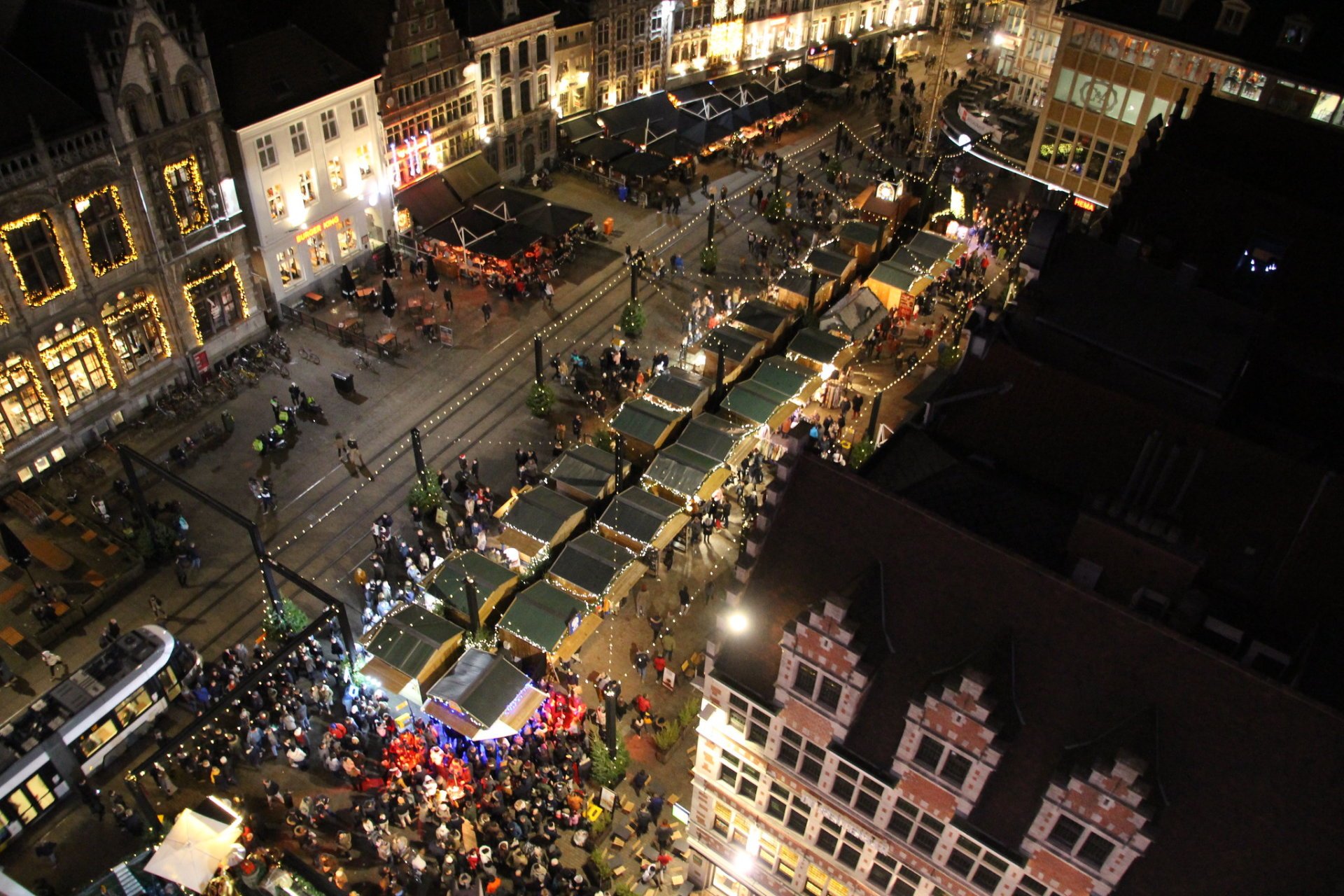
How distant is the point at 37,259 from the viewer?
39.0 meters

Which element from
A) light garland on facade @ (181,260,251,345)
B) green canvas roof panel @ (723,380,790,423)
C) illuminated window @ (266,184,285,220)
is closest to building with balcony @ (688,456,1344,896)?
green canvas roof panel @ (723,380,790,423)

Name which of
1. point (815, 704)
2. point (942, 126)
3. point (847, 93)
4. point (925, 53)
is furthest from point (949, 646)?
point (925, 53)

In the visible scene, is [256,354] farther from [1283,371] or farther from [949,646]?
[1283,371]

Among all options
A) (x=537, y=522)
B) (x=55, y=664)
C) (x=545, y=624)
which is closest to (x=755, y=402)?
(x=537, y=522)

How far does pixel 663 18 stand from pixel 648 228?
1956 cm

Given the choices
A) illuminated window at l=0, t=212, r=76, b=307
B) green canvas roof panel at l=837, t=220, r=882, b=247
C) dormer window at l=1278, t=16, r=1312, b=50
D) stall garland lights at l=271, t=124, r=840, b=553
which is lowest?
stall garland lights at l=271, t=124, r=840, b=553

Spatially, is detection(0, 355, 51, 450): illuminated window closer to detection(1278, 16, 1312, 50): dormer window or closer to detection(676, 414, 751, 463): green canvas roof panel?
detection(676, 414, 751, 463): green canvas roof panel

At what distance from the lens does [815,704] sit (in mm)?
22188

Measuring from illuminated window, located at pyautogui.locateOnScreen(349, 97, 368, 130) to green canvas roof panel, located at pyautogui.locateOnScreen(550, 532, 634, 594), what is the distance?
95.1 feet

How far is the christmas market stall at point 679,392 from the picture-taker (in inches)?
1729

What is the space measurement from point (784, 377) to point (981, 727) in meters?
27.0

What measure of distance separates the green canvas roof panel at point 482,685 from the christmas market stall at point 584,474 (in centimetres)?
891

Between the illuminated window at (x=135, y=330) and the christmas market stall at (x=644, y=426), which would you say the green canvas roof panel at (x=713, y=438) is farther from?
the illuminated window at (x=135, y=330)

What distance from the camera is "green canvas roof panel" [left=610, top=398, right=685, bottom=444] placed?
4222cm
